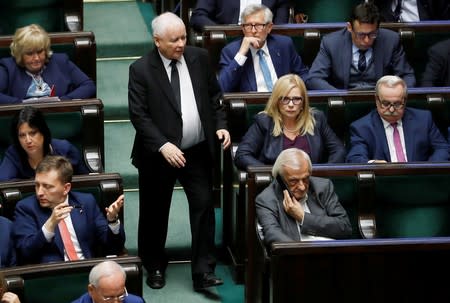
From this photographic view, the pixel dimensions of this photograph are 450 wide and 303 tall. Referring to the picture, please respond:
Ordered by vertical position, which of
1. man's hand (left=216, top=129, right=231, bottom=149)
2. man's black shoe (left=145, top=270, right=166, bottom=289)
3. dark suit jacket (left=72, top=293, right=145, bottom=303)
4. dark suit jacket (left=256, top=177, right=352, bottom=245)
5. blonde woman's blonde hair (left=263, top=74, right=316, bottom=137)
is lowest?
man's black shoe (left=145, top=270, right=166, bottom=289)

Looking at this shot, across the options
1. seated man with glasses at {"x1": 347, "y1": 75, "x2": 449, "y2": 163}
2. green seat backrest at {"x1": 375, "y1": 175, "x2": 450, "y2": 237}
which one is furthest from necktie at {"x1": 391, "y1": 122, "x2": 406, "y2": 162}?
green seat backrest at {"x1": 375, "y1": 175, "x2": 450, "y2": 237}

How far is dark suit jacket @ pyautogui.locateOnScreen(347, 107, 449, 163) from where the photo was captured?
3.80 metres

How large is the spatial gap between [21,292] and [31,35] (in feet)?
3.42

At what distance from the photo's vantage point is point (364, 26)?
409 centimetres

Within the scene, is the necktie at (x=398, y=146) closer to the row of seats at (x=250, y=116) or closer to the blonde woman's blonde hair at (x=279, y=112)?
the row of seats at (x=250, y=116)

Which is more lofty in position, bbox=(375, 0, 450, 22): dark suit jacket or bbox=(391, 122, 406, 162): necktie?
bbox=(375, 0, 450, 22): dark suit jacket

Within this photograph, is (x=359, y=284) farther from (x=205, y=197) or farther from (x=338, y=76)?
(x=338, y=76)

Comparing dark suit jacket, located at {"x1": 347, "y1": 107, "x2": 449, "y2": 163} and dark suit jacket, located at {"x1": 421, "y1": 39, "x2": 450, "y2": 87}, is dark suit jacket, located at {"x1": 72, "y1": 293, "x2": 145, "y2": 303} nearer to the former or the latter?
dark suit jacket, located at {"x1": 347, "y1": 107, "x2": 449, "y2": 163}

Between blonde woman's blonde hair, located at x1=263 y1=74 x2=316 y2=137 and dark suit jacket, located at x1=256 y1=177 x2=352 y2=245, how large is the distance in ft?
1.08

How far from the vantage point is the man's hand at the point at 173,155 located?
3.61 m

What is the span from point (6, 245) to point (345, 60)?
144cm

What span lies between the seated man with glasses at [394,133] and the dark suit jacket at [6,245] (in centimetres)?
107

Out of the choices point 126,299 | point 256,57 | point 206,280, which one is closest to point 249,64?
point 256,57

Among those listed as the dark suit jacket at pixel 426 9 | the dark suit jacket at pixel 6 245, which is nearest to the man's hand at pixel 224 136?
the dark suit jacket at pixel 6 245
